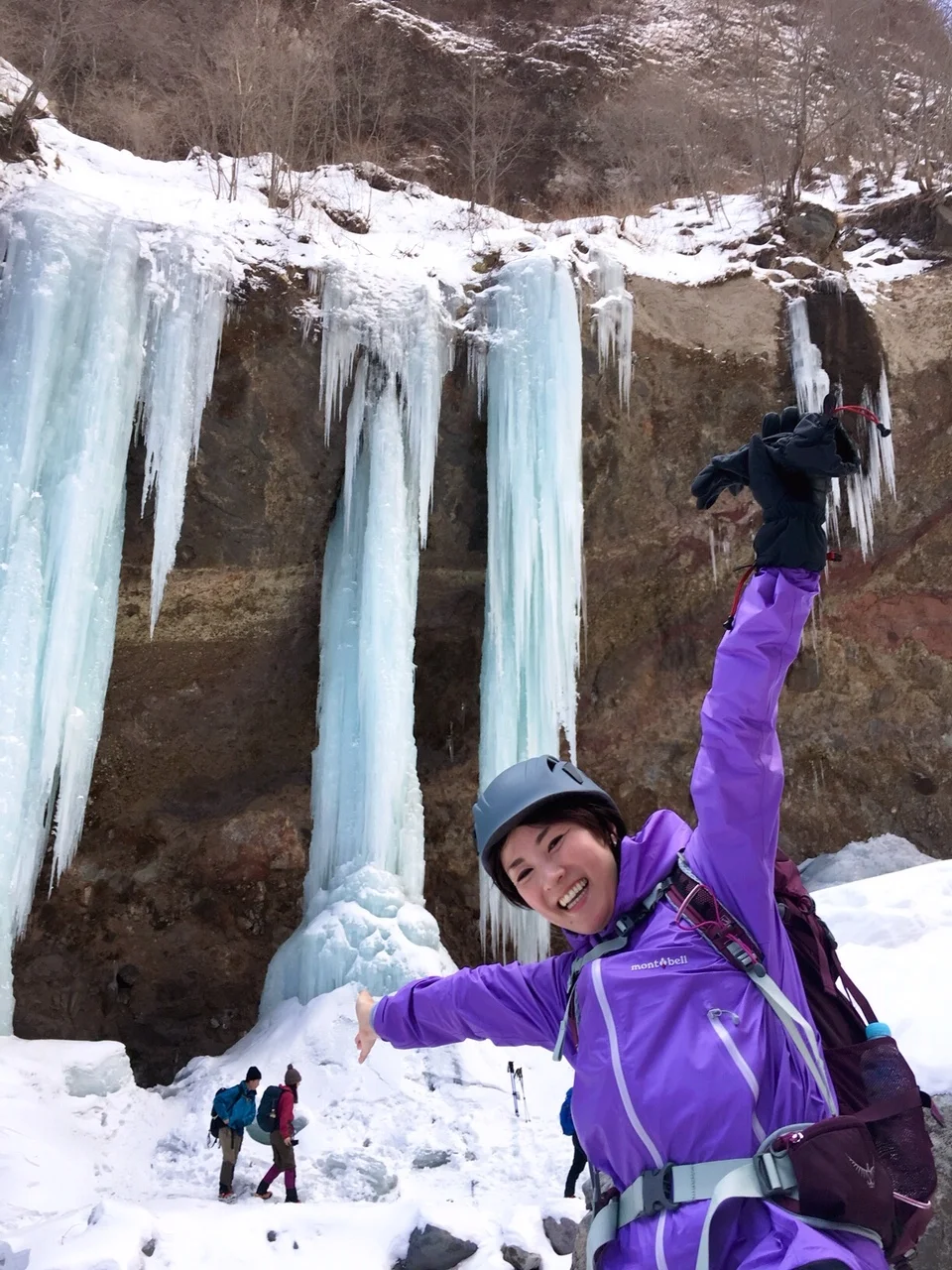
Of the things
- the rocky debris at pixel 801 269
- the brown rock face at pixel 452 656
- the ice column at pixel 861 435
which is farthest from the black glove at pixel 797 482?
the rocky debris at pixel 801 269

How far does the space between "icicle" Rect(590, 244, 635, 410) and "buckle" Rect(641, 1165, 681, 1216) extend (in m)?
7.89

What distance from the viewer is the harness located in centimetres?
137

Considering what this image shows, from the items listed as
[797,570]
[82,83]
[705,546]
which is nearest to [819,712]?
[705,546]

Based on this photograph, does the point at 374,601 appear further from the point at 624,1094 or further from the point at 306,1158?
the point at 624,1094

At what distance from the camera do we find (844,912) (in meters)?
4.83

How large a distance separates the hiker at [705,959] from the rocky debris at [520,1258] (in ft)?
10.1

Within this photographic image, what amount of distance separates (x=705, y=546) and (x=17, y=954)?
8.13 metres

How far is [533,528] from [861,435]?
11.7 feet

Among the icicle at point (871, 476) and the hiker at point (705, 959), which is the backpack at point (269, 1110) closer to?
the hiker at point (705, 959)

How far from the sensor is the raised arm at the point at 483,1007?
6.45ft

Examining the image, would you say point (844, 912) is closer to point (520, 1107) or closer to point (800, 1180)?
point (520, 1107)

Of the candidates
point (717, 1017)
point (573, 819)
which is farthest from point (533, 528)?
point (717, 1017)

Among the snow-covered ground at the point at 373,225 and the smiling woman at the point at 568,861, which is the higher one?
the snow-covered ground at the point at 373,225

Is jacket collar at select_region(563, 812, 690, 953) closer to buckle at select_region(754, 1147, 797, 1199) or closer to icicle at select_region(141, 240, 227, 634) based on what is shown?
buckle at select_region(754, 1147, 797, 1199)
